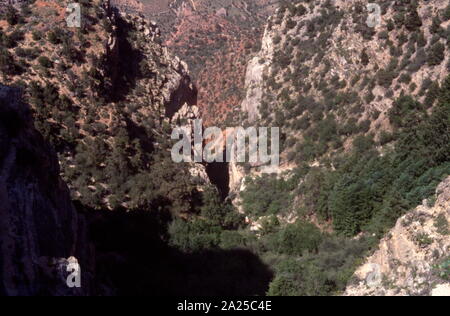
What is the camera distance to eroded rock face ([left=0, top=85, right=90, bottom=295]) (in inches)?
556

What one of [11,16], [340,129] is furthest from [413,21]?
[11,16]

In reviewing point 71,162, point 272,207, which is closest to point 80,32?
point 71,162

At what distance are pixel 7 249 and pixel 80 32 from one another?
28497mm

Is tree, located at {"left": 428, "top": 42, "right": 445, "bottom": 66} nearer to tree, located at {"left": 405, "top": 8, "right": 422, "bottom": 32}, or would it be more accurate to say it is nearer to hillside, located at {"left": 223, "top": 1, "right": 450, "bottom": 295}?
hillside, located at {"left": 223, "top": 1, "right": 450, "bottom": 295}

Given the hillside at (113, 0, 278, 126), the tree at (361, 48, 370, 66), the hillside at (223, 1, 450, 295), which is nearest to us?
the hillside at (223, 1, 450, 295)

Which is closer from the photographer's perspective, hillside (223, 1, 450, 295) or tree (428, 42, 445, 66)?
hillside (223, 1, 450, 295)

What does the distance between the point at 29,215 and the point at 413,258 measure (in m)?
13.7

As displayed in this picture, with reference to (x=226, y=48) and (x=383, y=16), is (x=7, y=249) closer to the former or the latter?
(x=383, y=16)

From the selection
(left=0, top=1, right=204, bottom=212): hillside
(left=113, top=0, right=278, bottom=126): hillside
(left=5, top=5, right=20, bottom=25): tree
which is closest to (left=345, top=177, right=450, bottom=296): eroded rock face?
(left=0, top=1, right=204, bottom=212): hillside

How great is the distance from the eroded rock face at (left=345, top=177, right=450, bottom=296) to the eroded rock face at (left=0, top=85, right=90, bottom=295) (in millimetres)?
10983

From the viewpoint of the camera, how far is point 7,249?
14.0 m

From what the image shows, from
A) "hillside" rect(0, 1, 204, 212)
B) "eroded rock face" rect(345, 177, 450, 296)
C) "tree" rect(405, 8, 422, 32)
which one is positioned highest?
"tree" rect(405, 8, 422, 32)

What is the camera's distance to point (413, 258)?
59.8 ft

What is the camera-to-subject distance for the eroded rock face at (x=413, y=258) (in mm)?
16609
